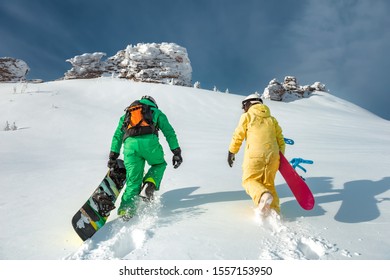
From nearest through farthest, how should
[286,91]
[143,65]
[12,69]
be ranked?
[12,69] < [286,91] < [143,65]

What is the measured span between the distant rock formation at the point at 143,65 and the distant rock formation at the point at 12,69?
6.23 metres

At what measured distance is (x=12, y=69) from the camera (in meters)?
34.3

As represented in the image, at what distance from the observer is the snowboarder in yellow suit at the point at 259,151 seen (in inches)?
124

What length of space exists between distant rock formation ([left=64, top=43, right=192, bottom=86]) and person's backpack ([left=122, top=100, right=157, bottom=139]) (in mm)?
36338

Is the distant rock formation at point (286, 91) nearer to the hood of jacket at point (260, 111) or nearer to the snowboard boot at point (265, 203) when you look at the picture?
the hood of jacket at point (260, 111)

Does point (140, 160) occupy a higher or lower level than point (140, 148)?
lower

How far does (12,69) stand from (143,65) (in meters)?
17.6

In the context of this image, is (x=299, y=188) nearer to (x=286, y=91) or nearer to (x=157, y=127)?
(x=157, y=127)

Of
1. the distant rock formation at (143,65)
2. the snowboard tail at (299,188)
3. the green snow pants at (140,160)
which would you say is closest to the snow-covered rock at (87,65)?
the distant rock formation at (143,65)

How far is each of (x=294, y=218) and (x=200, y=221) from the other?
1100 millimetres

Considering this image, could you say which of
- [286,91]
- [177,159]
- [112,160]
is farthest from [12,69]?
[177,159]

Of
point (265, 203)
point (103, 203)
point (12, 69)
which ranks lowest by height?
point (103, 203)
